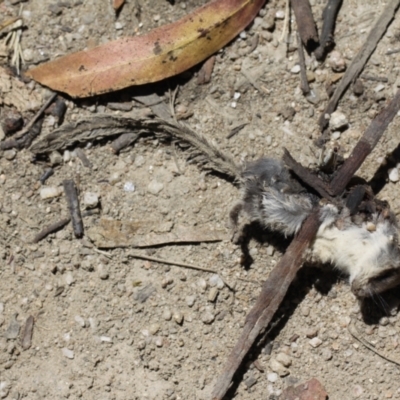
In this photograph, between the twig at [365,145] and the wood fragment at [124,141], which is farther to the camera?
the wood fragment at [124,141]

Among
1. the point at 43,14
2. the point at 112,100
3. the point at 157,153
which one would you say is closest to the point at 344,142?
the point at 157,153

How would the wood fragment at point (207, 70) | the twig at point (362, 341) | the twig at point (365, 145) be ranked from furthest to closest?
the wood fragment at point (207, 70), the twig at point (362, 341), the twig at point (365, 145)

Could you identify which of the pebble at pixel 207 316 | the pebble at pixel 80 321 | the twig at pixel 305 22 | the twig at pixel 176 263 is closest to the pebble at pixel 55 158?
the twig at pixel 176 263

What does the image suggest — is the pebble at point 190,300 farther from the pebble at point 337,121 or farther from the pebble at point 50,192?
the pebble at point 337,121

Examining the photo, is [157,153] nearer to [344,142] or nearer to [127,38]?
[127,38]

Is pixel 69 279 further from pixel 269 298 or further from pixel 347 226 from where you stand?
pixel 347 226

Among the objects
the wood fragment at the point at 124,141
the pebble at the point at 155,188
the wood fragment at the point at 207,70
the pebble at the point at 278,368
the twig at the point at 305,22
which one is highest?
the twig at the point at 305,22

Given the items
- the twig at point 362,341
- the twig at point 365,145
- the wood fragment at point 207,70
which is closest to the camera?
the twig at point 365,145
